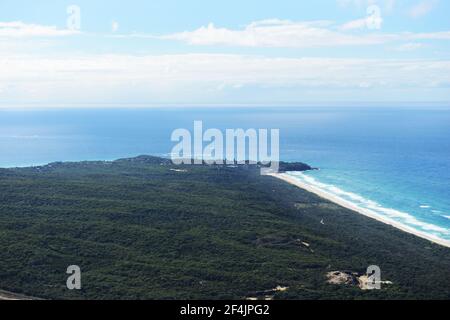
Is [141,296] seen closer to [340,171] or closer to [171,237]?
[171,237]

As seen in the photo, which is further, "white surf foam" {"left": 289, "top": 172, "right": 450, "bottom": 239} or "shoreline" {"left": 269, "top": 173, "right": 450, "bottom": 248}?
"white surf foam" {"left": 289, "top": 172, "right": 450, "bottom": 239}

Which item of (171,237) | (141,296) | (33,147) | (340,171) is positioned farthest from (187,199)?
(33,147)
